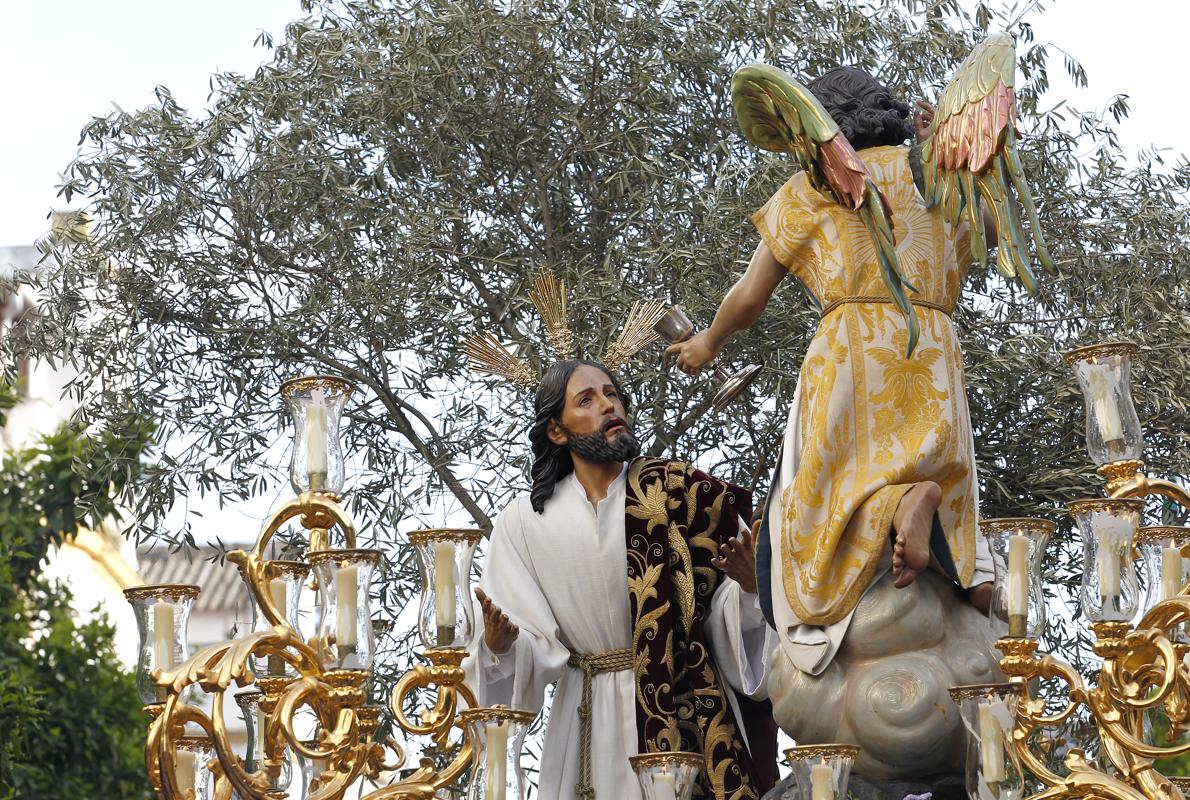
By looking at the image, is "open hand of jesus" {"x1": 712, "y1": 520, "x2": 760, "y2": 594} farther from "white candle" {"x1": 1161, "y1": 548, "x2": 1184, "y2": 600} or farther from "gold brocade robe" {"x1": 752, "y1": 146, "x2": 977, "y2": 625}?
"white candle" {"x1": 1161, "y1": 548, "x2": 1184, "y2": 600}

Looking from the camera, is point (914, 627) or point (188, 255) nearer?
point (914, 627)

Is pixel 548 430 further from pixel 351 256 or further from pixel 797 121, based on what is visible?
pixel 351 256

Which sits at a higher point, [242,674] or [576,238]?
[576,238]

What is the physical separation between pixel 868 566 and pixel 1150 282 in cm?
398

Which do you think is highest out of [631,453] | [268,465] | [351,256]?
[351,256]

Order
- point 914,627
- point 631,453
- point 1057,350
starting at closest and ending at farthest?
point 914,627 → point 631,453 → point 1057,350

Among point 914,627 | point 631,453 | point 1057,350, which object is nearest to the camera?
point 914,627

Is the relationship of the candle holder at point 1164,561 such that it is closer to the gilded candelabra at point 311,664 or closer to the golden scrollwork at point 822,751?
the golden scrollwork at point 822,751

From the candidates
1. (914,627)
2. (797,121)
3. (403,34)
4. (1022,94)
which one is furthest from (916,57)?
(914,627)

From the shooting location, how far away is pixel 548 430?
6480mm

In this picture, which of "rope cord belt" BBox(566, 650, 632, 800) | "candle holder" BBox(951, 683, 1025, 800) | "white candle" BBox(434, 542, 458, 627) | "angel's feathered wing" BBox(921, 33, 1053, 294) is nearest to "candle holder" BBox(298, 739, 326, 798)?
"white candle" BBox(434, 542, 458, 627)

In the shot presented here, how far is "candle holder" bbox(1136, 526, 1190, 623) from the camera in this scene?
543 cm

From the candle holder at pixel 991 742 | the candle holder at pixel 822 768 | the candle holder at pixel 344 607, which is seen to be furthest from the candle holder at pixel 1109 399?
the candle holder at pixel 344 607

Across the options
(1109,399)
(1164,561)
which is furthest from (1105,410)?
(1164,561)
